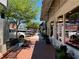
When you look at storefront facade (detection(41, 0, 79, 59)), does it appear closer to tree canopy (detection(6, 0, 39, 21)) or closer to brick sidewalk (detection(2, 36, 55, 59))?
brick sidewalk (detection(2, 36, 55, 59))

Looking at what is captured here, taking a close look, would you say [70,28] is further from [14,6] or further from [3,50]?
[14,6]

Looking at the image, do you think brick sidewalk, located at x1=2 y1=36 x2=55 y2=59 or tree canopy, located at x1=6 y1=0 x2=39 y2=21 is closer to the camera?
brick sidewalk, located at x1=2 y1=36 x2=55 y2=59

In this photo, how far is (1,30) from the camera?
48.9 feet

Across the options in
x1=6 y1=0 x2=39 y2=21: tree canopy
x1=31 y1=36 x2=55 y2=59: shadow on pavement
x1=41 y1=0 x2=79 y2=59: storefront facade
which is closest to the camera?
x1=41 y1=0 x2=79 y2=59: storefront facade

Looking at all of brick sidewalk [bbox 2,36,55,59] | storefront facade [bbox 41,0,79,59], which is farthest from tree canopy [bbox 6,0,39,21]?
brick sidewalk [bbox 2,36,55,59]

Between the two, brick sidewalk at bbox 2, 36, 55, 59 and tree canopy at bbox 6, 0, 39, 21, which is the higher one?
tree canopy at bbox 6, 0, 39, 21

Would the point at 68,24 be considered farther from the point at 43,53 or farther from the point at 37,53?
the point at 37,53

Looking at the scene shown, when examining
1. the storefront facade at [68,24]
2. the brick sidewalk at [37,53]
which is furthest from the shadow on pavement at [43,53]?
the storefront facade at [68,24]

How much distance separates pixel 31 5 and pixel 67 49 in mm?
17011

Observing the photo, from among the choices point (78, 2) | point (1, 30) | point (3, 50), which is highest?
point (78, 2)

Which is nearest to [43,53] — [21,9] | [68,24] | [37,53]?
[37,53]

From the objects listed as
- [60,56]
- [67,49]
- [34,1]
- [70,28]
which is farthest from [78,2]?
[34,1]

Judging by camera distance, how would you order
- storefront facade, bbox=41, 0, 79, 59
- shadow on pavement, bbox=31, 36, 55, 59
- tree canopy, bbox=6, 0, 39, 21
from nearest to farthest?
storefront facade, bbox=41, 0, 79, 59
shadow on pavement, bbox=31, 36, 55, 59
tree canopy, bbox=6, 0, 39, 21

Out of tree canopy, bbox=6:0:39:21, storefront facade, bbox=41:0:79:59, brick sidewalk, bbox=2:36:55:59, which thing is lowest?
brick sidewalk, bbox=2:36:55:59
